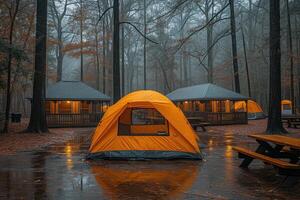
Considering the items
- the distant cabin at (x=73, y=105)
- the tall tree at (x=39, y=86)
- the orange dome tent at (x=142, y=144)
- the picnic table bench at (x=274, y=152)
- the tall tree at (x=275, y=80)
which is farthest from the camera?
the distant cabin at (x=73, y=105)

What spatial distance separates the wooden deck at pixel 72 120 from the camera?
1046 inches

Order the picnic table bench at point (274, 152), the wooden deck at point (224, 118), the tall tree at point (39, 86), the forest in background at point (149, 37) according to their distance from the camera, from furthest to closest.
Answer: the forest in background at point (149, 37)
the wooden deck at point (224, 118)
the tall tree at point (39, 86)
the picnic table bench at point (274, 152)

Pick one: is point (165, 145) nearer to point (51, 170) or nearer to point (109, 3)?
point (51, 170)

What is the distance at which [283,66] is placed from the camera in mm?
39094

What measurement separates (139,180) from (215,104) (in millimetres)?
24321

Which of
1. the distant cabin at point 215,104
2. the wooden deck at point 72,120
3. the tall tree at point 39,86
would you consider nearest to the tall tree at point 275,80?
the distant cabin at point 215,104

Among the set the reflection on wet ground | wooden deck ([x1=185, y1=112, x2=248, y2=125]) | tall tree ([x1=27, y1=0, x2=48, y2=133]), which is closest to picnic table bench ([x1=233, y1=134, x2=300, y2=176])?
the reflection on wet ground

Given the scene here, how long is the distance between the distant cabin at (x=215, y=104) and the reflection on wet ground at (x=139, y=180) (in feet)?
59.3

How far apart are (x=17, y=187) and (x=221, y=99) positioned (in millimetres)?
23457

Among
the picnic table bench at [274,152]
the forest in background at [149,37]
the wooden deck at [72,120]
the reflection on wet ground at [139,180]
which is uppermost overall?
the forest in background at [149,37]

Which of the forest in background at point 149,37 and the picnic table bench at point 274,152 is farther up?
the forest in background at point 149,37

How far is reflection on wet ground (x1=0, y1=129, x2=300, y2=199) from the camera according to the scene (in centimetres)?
626

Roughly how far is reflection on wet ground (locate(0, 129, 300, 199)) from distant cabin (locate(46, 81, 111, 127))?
1642 centimetres

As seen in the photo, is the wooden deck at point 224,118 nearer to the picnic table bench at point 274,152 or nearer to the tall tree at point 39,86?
the tall tree at point 39,86
